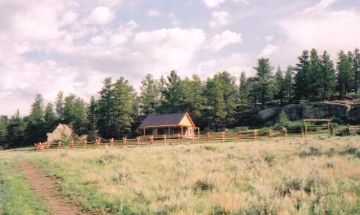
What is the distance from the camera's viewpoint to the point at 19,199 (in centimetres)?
1580

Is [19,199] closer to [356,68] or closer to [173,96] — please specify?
[173,96]

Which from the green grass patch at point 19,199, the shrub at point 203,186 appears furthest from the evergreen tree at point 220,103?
the shrub at point 203,186

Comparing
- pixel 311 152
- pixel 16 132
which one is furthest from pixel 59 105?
pixel 311 152

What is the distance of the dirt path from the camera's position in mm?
14039

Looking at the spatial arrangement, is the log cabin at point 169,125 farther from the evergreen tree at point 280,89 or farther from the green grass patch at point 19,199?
the green grass patch at point 19,199

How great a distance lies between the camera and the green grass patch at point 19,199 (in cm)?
1373

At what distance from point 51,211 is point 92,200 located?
1.76 metres

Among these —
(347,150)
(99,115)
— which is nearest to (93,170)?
(347,150)

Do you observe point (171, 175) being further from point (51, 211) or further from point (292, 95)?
point (292, 95)

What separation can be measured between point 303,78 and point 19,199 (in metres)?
82.5

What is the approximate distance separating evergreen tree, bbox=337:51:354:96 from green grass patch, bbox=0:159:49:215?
284 ft

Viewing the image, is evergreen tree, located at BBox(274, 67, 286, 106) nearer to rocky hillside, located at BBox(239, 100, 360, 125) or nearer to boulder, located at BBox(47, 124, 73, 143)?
rocky hillside, located at BBox(239, 100, 360, 125)

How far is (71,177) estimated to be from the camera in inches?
866

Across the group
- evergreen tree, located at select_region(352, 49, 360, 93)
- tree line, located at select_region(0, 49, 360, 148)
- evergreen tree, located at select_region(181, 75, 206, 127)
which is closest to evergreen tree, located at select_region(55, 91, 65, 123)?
tree line, located at select_region(0, 49, 360, 148)
